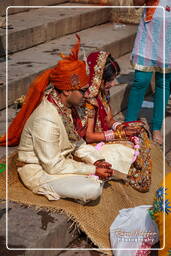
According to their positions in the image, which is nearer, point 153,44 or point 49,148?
point 49,148

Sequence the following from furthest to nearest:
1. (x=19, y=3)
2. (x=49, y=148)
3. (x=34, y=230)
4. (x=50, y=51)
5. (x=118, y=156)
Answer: (x=19, y=3) < (x=50, y=51) < (x=118, y=156) < (x=49, y=148) < (x=34, y=230)

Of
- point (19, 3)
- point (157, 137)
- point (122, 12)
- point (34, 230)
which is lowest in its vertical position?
point (157, 137)

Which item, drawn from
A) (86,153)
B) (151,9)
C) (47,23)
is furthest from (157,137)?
(47,23)

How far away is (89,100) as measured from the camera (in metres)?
5.17

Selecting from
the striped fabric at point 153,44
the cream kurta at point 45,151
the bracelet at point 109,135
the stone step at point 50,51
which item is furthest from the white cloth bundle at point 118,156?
the stone step at point 50,51

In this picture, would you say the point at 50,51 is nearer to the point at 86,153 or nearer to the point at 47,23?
the point at 47,23

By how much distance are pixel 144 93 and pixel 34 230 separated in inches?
102

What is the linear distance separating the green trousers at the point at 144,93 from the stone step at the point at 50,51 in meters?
1.15

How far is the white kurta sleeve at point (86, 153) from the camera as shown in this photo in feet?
15.9

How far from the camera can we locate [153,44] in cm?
595

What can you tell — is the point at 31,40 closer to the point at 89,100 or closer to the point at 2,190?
the point at 89,100

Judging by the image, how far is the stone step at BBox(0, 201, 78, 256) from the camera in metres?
3.93

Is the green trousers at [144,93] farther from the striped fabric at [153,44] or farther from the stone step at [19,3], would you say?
the stone step at [19,3]

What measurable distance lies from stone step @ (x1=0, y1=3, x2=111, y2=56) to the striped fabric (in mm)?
1731
